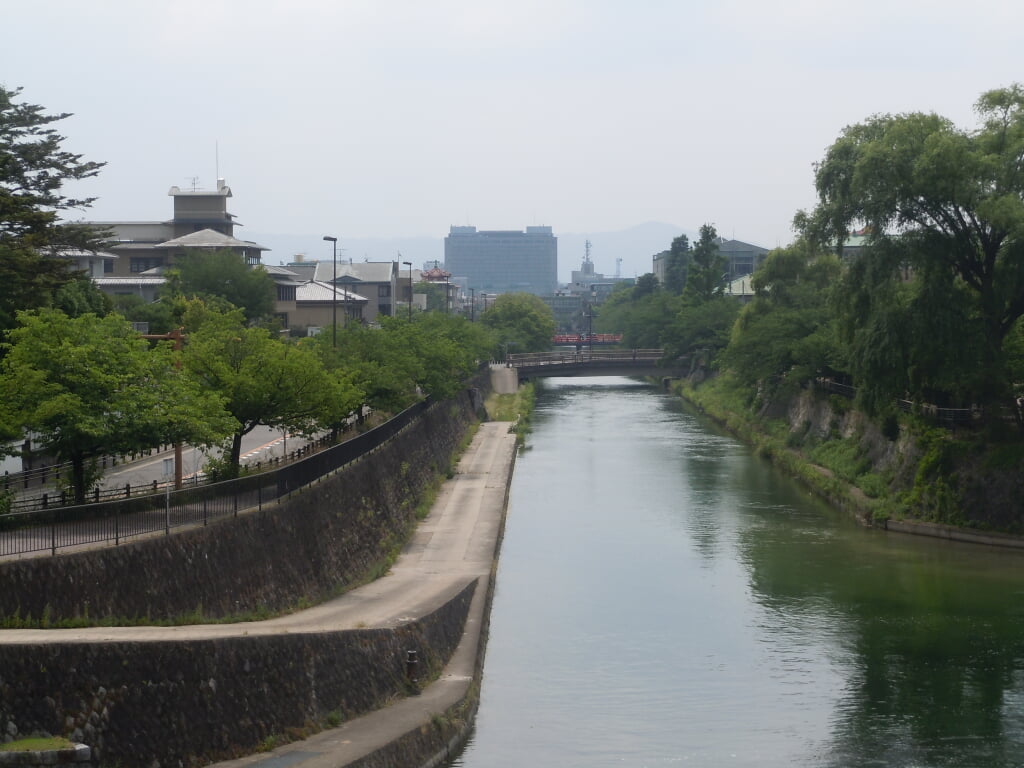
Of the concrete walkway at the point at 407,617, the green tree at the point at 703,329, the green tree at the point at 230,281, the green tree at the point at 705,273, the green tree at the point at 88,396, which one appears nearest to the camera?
→ the concrete walkway at the point at 407,617

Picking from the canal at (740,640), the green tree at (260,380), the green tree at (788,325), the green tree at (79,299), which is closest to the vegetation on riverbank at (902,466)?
the canal at (740,640)

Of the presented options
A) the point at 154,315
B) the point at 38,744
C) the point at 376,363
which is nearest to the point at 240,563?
the point at 38,744

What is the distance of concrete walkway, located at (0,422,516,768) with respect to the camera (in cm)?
2092

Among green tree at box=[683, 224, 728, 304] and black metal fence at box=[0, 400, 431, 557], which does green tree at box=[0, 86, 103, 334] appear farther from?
green tree at box=[683, 224, 728, 304]

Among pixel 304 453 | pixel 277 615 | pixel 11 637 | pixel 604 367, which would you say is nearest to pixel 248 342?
pixel 304 453

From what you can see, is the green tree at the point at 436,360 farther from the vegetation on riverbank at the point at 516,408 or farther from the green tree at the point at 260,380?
the green tree at the point at 260,380

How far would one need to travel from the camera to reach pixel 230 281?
276ft

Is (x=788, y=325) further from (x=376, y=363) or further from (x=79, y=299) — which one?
(x=79, y=299)

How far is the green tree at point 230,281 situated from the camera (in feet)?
274

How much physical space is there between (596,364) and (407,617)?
86535 mm

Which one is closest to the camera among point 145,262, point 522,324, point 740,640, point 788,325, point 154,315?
point 740,640

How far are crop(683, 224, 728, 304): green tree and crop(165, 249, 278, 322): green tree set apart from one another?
52.2 m

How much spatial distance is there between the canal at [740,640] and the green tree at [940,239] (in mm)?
6626

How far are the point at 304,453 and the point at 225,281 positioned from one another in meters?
44.9
